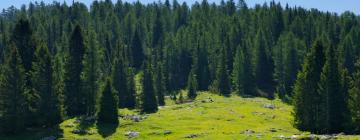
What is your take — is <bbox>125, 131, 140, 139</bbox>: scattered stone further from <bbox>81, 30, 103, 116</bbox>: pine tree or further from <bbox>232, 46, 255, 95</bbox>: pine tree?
<bbox>232, 46, 255, 95</bbox>: pine tree

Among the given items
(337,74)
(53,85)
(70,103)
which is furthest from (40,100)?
(337,74)

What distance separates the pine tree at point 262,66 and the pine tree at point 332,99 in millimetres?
73476

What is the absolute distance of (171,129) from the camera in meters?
87.4

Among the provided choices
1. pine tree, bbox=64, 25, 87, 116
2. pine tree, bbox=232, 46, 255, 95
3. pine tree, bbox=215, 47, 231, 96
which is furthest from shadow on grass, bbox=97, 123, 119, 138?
pine tree, bbox=232, 46, 255, 95

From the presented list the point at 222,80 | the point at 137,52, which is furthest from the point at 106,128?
the point at 137,52

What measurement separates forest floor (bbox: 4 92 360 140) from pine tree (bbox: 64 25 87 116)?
5.97m

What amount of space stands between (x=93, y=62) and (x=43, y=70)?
13574mm

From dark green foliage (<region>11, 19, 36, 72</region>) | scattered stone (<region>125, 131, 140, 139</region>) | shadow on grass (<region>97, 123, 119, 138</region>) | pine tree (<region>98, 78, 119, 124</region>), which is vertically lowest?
scattered stone (<region>125, 131, 140, 139</region>)

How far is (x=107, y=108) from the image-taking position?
91.8m

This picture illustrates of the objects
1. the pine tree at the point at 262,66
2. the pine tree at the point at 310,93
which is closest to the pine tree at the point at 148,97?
the pine tree at the point at 310,93

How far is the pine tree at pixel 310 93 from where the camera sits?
84250mm

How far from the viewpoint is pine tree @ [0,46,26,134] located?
275 ft

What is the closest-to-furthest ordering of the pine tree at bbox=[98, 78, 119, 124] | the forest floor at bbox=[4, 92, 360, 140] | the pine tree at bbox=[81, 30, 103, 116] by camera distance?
the forest floor at bbox=[4, 92, 360, 140] < the pine tree at bbox=[98, 78, 119, 124] < the pine tree at bbox=[81, 30, 103, 116]

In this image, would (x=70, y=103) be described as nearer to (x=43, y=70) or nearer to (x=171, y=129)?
(x=43, y=70)
